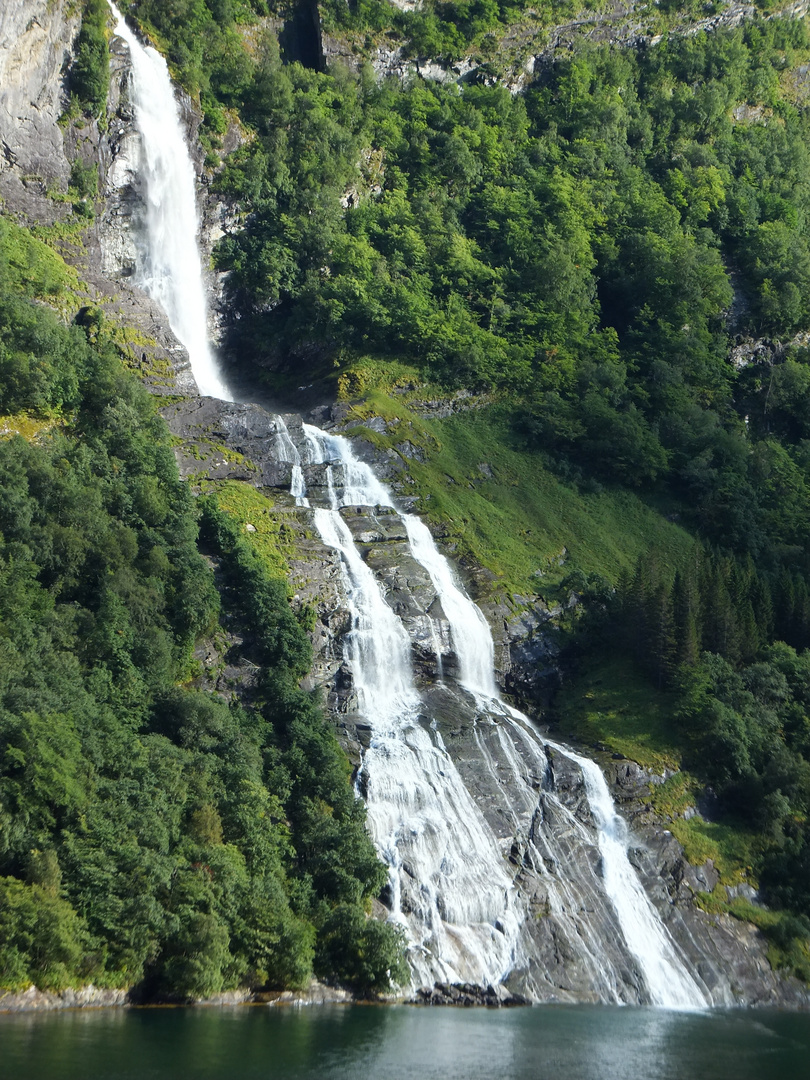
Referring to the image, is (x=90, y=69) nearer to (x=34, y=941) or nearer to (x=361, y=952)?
(x=361, y=952)

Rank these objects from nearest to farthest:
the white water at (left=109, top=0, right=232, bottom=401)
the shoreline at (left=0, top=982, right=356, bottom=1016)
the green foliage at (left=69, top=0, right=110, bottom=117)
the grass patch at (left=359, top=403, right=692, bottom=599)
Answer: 1. the shoreline at (left=0, top=982, right=356, bottom=1016)
2. the grass patch at (left=359, top=403, right=692, bottom=599)
3. the green foliage at (left=69, top=0, right=110, bottom=117)
4. the white water at (left=109, top=0, right=232, bottom=401)

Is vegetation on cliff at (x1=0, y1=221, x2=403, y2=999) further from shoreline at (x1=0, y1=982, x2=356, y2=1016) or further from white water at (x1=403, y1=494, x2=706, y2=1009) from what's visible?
white water at (x1=403, y1=494, x2=706, y2=1009)

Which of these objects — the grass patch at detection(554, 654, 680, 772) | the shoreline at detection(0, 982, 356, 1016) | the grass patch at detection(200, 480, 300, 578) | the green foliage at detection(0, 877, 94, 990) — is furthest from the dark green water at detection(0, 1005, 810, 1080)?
the grass patch at detection(200, 480, 300, 578)

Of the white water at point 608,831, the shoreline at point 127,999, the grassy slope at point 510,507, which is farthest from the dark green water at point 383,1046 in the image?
the grassy slope at point 510,507

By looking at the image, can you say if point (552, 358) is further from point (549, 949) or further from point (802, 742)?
point (549, 949)

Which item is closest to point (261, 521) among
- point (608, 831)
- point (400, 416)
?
point (400, 416)
